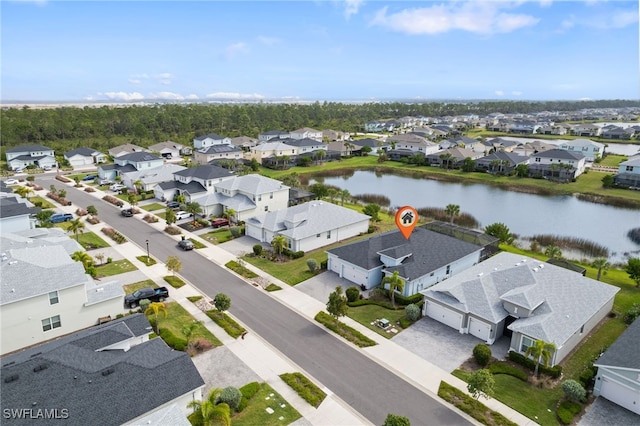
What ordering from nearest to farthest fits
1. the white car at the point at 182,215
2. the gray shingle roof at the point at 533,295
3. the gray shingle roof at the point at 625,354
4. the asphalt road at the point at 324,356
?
the asphalt road at the point at 324,356 → the gray shingle roof at the point at 625,354 → the gray shingle roof at the point at 533,295 → the white car at the point at 182,215

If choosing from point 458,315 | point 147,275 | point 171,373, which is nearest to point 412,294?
point 458,315

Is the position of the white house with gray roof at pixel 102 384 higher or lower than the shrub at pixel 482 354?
higher

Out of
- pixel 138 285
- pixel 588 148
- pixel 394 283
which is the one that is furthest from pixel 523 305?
pixel 588 148

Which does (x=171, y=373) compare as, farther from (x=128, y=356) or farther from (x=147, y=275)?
(x=147, y=275)

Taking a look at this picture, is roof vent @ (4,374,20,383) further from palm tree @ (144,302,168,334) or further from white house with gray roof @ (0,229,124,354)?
palm tree @ (144,302,168,334)

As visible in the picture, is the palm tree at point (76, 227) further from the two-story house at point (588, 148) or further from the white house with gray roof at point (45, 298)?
the two-story house at point (588, 148)

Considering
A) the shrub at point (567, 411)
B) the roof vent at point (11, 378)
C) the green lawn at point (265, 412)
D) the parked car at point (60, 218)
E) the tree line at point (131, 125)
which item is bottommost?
the shrub at point (567, 411)

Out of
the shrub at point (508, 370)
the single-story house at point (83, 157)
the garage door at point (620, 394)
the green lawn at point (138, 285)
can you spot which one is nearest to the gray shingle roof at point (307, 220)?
the green lawn at point (138, 285)

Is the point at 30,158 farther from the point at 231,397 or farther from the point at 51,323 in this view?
the point at 231,397

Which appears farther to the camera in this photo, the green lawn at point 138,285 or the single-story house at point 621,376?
the green lawn at point 138,285
